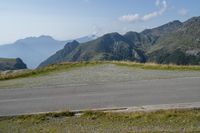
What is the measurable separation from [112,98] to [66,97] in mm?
2245

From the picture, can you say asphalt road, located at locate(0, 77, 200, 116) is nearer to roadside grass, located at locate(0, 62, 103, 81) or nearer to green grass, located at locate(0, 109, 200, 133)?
green grass, located at locate(0, 109, 200, 133)

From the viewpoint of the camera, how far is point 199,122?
989 cm

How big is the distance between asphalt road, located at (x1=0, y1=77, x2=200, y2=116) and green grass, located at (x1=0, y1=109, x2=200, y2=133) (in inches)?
52.1

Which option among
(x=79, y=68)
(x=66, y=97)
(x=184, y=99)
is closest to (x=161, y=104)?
(x=184, y=99)

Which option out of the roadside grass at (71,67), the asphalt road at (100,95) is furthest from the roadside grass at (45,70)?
the asphalt road at (100,95)

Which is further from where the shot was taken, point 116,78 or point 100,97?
point 116,78

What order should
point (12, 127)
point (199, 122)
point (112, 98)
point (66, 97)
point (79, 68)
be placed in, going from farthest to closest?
point (79, 68) → point (66, 97) → point (112, 98) → point (12, 127) → point (199, 122)

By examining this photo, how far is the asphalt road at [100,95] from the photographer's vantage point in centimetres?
1339

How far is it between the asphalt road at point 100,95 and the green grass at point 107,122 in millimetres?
1323

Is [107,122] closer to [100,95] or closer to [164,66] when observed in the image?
[100,95]

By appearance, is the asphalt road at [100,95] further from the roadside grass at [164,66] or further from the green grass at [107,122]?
the roadside grass at [164,66]

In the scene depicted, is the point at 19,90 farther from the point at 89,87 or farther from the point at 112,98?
the point at 112,98

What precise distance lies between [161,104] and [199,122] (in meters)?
2.81

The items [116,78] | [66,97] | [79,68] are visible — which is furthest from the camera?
[79,68]
